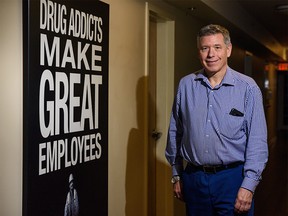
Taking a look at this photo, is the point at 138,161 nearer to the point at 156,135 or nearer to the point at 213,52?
the point at 156,135

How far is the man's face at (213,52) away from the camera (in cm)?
185

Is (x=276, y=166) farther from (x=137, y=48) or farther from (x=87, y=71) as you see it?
(x=87, y=71)

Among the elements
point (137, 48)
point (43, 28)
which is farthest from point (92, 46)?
point (137, 48)

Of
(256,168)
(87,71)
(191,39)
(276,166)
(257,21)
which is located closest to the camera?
(256,168)

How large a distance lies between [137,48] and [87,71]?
29.2 inches

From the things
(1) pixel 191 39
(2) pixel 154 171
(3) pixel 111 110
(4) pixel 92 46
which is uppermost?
(1) pixel 191 39

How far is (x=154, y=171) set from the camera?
3.32 m

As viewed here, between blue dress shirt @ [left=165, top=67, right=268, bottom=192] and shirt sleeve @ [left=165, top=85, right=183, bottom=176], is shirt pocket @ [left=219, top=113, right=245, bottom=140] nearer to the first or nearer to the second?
blue dress shirt @ [left=165, top=67, right=268, bottom=192]

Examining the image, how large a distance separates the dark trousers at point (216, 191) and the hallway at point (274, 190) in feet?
7.65

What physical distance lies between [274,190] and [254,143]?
11.5ft

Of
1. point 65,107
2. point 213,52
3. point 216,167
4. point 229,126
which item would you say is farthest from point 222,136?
point 65,107

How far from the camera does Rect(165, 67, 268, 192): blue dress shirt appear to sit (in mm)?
1824

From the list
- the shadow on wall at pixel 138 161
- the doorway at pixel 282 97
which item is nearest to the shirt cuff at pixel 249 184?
the shadow on wall at pixel 138 161

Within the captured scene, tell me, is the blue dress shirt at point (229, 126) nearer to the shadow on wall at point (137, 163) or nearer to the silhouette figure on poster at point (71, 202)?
the silhouette figure on poster at point (71, 202)
